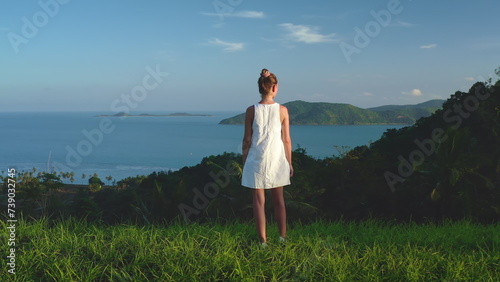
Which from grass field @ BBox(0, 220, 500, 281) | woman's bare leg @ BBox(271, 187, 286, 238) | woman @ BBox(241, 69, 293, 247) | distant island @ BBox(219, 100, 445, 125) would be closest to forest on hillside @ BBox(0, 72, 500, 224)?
grass field @ BBox(0, 220, 500, 281)

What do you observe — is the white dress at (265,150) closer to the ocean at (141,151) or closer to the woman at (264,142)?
the woman at (264,142)

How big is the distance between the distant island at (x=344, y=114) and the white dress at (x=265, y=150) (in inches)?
4706

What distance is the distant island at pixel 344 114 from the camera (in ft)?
409

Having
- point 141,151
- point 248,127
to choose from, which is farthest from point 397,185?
point 141,151

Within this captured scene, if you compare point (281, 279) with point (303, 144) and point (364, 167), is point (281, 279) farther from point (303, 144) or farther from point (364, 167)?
point (303, 144)

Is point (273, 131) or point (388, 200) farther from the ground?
point (273, 131)

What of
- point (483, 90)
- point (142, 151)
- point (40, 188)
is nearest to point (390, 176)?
point (483, 90)

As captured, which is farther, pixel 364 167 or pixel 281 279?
pixel 364 167

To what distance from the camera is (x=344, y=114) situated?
129750 millimetres

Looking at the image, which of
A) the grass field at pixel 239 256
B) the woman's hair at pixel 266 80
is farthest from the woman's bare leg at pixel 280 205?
the woman's hair at pixel 266 80

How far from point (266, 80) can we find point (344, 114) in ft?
421

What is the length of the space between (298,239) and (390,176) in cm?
1411

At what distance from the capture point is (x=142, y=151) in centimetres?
12450

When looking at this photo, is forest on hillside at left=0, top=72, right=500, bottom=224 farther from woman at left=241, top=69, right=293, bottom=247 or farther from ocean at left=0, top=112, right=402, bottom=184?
ocean at left=0, top=112, right=402, bottom=184
